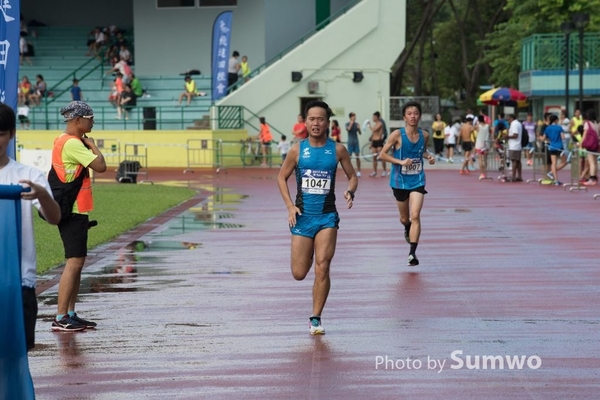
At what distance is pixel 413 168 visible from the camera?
1518cm

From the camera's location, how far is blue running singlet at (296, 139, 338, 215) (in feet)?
34.5

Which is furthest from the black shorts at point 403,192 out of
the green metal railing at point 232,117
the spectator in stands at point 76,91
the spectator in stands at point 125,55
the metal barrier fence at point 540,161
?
the spectator in stands at point 125,55

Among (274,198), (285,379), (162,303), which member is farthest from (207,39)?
(285,379)

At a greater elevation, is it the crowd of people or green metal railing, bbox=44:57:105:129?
green metal railing, bbox=44:57:105:129

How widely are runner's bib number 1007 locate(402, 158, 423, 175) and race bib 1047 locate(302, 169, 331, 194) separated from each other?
4722 mm

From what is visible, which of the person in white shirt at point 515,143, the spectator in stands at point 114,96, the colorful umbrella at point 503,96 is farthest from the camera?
the colorful umbrella at point 503,96

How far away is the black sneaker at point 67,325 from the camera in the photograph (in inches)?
415

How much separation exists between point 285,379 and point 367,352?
1.11 metres

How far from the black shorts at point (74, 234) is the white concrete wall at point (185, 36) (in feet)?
131

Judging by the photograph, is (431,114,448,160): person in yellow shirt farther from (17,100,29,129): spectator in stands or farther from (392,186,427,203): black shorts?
(392,186,427,203): black shorts

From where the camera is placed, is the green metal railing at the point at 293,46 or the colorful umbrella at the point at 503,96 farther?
the green metal railing at the point at 293,46

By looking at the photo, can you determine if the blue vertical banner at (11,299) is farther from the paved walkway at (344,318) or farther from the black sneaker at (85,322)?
the black sneaker at (85,322)

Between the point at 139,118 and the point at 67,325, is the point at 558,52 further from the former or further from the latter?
the point at 67,325

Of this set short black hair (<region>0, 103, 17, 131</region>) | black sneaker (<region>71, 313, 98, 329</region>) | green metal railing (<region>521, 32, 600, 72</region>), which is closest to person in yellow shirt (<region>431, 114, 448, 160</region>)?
green metal railing (<region>521, 32, 600, 72</region>)
